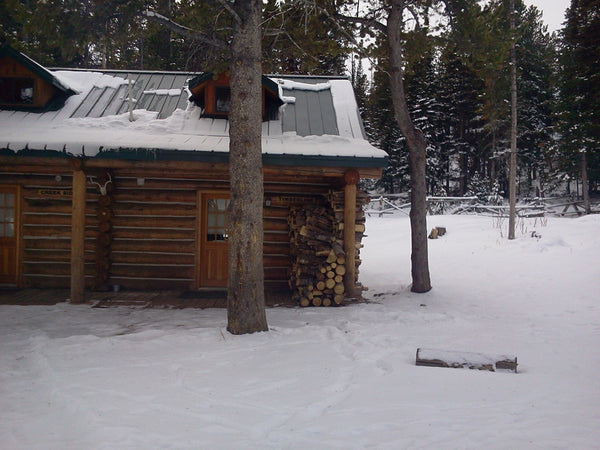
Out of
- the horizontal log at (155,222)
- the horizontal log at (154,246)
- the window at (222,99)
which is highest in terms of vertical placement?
the window at (222,99)

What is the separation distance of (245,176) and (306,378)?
2.79 metres

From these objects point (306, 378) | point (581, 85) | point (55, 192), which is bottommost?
point (306, 378)

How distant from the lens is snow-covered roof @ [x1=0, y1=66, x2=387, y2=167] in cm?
801

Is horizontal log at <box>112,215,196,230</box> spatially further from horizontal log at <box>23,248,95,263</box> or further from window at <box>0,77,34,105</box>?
window at <box>0,77,34,105</box>

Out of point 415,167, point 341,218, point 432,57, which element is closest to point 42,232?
point 341,218

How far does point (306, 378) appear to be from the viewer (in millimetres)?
4617

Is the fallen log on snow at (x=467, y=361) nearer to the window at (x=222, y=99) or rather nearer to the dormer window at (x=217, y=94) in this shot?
the dormer window at (x=217, y=94)

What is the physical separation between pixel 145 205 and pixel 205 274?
83.2 inches

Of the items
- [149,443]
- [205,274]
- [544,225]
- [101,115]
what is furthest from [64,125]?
[544,225]

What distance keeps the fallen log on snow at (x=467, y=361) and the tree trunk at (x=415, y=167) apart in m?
4.44

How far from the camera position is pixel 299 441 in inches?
131

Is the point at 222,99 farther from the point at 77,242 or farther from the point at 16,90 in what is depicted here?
the point at 16,90

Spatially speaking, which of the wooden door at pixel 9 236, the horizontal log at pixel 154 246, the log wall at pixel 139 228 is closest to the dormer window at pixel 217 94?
the log wall at pixel 139 228

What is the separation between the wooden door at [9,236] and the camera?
9.95 meters
